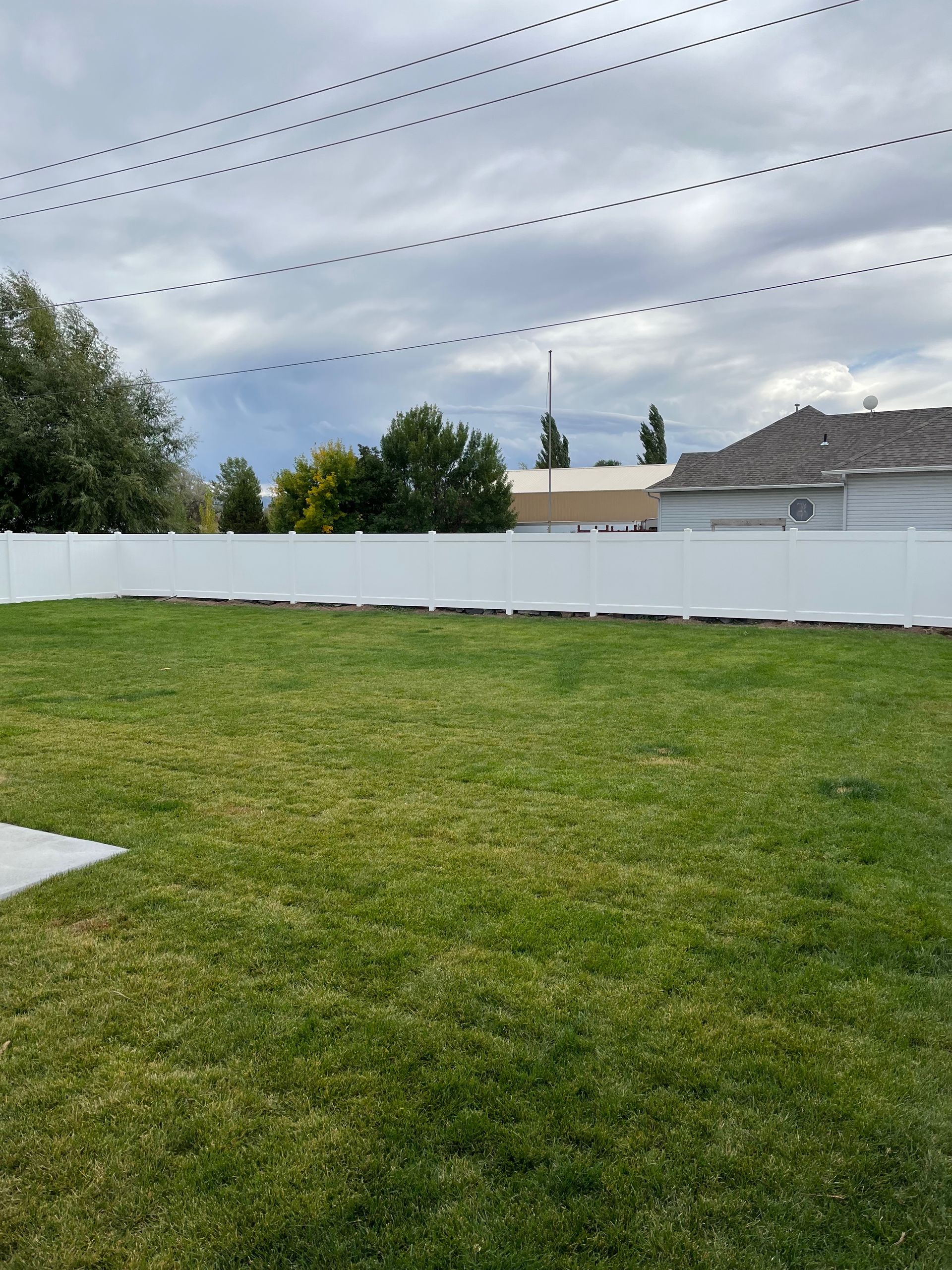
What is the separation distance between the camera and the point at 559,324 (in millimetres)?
21281

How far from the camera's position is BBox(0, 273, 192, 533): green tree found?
24875 millimetres

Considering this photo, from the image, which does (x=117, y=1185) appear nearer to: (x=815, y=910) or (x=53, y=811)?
(x=815, y=910)

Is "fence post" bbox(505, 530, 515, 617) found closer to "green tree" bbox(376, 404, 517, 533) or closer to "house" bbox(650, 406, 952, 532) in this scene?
"house" bbox(650, 406, 952, 532)

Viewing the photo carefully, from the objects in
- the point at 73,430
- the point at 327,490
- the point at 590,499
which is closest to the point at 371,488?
the point at 327,490

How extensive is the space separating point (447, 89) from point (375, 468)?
27115 millimetres

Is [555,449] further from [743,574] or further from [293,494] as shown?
[743,574]

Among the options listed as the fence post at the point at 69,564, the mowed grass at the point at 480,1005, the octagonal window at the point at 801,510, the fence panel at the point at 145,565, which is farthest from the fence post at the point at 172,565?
the octagonal window at the point at 801,510

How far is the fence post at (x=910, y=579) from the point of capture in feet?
43.4

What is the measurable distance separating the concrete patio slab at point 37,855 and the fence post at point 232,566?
50.2ft

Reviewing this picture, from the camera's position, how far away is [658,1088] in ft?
7.64

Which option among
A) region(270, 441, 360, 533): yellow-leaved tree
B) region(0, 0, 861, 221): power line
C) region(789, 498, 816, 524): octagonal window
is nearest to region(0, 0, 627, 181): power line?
A: region(0, 0, 861, 221): power line

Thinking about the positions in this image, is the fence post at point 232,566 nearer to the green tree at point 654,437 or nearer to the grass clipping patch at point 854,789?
the grass clipping patch at point 854,789

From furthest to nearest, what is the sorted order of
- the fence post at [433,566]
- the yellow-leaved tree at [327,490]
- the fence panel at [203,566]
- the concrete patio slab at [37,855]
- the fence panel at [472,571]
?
the yellow-leaved tree at [327,490], the fence panel at [203,566], the fence post at [433,566], the fence panel at [472,571], the concrete patio slab at [37,855]

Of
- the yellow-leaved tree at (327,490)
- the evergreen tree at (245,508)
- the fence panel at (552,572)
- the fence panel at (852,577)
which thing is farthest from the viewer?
the evergreen tree at (245,508)
